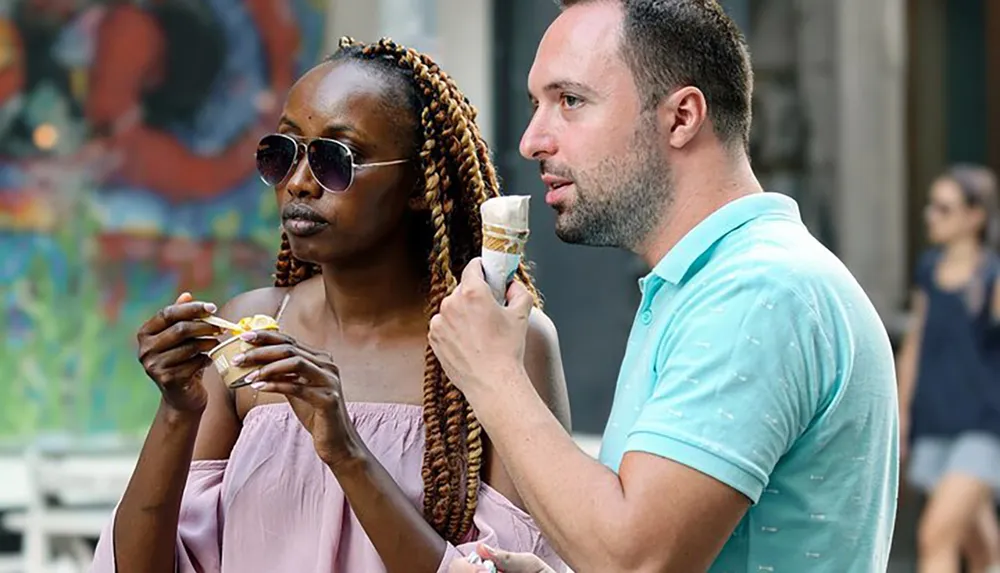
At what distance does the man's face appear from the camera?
94.8 inches

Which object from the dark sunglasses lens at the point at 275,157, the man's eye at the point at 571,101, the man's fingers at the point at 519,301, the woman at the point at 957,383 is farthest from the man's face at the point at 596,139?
the woman at the point at 957,383

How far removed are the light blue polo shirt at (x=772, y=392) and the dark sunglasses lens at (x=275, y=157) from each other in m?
0.76

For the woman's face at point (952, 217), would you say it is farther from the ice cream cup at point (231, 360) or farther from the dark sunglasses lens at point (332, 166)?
the ice cream cup at point (231, 360)

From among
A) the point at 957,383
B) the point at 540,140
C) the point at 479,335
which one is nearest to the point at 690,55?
the point at 540,140

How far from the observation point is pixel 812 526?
88.6 inches

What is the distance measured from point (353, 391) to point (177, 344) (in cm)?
37

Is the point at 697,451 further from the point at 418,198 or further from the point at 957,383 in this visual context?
the point at 957,383

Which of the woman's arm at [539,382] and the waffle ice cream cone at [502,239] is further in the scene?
the woman's arm at [539,382]

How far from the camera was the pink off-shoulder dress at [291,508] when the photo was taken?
279 cm

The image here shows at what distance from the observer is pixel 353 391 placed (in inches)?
115

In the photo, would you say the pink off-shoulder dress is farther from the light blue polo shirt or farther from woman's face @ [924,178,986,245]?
woman's face @ [924,178,986,245]

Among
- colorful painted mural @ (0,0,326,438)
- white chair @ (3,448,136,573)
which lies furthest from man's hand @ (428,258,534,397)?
colorful painted mural @ (0,0,326,438)

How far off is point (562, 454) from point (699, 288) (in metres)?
0.29

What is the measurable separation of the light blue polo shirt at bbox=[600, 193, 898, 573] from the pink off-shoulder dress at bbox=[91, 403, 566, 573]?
51cm
